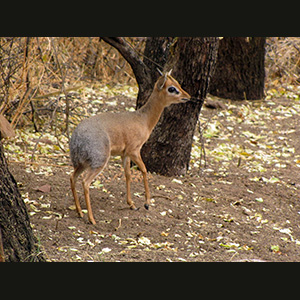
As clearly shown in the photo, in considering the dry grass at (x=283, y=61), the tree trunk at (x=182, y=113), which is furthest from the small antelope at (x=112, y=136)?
the dry grass at (x=283, y=61)

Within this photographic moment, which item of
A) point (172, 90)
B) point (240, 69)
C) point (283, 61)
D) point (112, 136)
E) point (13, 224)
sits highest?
point (283, 61)

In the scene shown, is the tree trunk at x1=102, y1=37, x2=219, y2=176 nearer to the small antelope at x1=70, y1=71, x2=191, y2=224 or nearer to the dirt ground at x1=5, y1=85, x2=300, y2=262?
the dirt ground at x1=5, y1=85, x2=300, y2=262

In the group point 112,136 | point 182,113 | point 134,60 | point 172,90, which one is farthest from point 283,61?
point 112,136

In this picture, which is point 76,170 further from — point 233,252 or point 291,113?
point 291,113

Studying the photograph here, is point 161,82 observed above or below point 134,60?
below

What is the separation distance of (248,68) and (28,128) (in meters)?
4.61

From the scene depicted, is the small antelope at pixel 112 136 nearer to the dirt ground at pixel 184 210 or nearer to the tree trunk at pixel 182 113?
the dirt ground at pixel 184 210

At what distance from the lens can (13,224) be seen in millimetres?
3896

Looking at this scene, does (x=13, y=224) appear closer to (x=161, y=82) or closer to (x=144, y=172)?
(x=144, y=172)

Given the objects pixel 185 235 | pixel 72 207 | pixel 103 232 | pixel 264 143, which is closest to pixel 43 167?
pixel 72 207

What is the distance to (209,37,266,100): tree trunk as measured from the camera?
10.2m

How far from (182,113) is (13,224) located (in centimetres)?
323

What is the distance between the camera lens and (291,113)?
10148 millimetres

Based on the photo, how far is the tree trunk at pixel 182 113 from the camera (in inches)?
250
